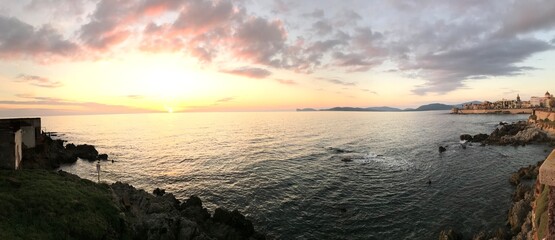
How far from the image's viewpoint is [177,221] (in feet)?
79.8

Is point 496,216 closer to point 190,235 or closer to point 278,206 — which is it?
point 278,206

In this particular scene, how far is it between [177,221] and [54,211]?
827 cm

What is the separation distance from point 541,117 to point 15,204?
5623 inches

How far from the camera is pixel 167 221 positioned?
23938 millimetres

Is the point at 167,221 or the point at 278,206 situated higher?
the point at 167,221

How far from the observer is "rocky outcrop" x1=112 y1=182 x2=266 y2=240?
75.7 feet

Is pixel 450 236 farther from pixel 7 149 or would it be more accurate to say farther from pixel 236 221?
pixel 7 149

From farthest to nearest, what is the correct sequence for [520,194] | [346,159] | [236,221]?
[346,159]
[520,194]
[236,221]

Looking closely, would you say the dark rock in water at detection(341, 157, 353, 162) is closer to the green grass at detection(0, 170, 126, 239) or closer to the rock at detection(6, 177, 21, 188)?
the green grass at detection(0, 170, 126, 239)

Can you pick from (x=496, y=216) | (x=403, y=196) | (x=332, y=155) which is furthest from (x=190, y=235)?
(x=332, y=155)

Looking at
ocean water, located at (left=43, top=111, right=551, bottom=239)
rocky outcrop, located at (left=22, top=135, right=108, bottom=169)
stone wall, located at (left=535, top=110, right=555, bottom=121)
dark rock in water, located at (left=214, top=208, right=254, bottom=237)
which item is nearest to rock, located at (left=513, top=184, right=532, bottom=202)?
ocean water, located at (left=43, top=111, right=551, bottom=239)

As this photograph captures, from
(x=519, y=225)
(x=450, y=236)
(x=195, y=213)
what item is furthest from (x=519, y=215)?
(x=195, y=213)

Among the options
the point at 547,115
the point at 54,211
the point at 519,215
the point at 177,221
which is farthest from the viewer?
the point at 547,115

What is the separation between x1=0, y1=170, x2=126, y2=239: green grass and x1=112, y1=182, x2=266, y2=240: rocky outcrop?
1.64m
